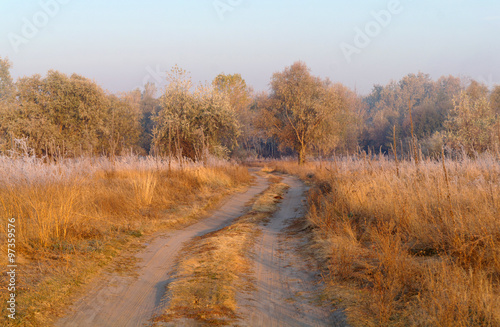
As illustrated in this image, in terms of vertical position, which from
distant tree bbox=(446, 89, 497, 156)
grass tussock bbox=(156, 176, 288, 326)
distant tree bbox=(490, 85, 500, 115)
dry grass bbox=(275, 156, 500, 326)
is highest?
distant tree bbox=(490, 85, 500, 115)

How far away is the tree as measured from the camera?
3481 centimetres

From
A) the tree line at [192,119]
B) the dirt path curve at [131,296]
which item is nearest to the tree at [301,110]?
the tree line at [192,119]

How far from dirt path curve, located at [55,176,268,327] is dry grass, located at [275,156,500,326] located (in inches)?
109

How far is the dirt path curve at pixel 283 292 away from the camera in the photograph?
4.38 meters

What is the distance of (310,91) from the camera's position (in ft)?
116

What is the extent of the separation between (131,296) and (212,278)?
1.30m

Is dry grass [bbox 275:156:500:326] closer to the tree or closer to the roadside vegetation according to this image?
the roadside vegetation

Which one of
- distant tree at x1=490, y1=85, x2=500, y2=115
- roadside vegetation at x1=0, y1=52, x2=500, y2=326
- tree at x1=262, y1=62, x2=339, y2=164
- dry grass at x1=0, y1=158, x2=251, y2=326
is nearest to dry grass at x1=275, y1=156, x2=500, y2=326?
roadside vegetation at x1=0, y1=52, x2=500, y2=326

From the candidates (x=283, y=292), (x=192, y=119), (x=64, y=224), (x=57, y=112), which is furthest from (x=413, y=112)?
(x=64, y=224)

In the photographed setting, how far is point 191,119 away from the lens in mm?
25422

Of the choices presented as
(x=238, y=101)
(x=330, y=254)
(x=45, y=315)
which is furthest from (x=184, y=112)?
(x=238, y=101)

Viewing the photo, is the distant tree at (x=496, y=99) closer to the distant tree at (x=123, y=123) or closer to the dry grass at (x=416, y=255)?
the dry grass at (x=416, y=255)

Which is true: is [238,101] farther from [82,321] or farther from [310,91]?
[82,321]

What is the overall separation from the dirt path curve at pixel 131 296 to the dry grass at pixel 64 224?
12.2 inches
